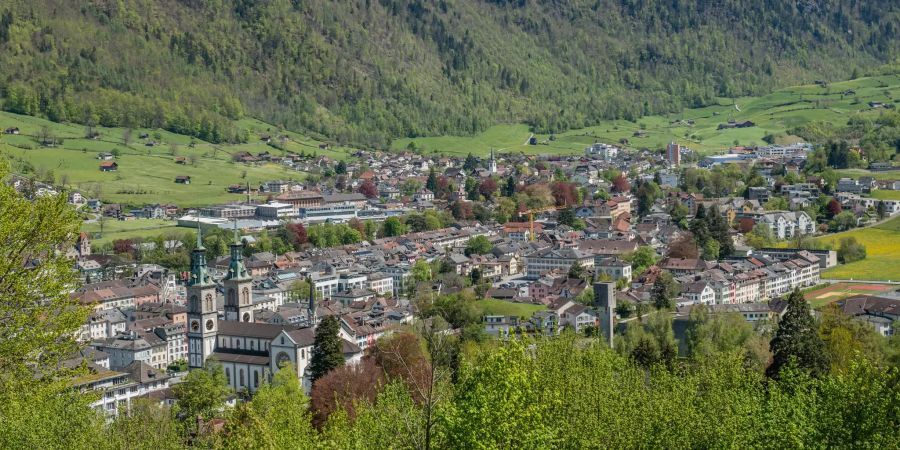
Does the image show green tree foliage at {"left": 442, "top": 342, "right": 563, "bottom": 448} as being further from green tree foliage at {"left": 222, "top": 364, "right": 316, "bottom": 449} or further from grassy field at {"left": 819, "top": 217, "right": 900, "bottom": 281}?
grassy field at {"left": 819, "top": 217, "right": 900, "bottom": 281}

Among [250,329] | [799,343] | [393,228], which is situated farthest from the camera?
[393,228]

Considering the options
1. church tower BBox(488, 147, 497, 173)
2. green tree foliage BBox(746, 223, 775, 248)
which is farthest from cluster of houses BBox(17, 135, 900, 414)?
green tree foliage BBox(746, 223, 775, 248)

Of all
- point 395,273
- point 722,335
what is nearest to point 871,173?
point 395,273

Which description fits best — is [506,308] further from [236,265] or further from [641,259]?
[641,259]

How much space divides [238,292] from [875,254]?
130 feet

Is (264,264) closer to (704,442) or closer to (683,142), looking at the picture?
(704,442)

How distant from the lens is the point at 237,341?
153ft

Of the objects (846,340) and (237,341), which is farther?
(237,341)

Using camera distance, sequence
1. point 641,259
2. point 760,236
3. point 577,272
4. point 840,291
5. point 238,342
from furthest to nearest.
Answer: point 760,236
point 641,259
point 577,272
point 840,291
point 238,342

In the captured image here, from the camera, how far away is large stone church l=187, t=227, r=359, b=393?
44.9m

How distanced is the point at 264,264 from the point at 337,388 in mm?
38782

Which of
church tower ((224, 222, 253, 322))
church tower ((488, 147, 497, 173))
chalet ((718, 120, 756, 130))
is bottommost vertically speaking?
church tower ((224, 222, 253, 322))

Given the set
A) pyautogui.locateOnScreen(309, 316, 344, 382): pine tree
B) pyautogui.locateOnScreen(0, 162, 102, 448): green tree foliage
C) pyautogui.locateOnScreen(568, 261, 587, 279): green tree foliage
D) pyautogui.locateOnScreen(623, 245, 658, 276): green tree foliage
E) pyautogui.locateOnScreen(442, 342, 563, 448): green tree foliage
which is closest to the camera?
pyautogui.locateOnScreen(442, 342, 563, 448): green tree foliage

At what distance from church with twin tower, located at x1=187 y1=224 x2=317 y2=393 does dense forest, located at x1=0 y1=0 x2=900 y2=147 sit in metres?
78.4
